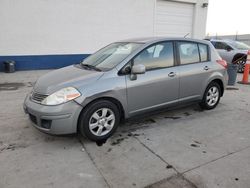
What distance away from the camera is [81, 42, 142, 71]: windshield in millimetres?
3639

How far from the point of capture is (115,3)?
35.8 feet

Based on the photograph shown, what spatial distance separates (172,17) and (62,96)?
10.9 m

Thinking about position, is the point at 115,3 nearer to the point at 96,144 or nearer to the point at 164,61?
the point at 164,61

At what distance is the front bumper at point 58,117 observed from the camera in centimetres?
304

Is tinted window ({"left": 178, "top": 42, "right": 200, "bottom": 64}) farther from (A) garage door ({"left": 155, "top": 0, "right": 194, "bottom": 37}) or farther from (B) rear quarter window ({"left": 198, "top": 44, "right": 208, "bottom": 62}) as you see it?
(A) garage door ({"left": 155, "top": 0, "right": 194, "bottom": 37})

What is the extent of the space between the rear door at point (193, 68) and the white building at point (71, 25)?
4.65m

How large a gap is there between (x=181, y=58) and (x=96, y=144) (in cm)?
220

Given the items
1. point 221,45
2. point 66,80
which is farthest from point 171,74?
point 221,45

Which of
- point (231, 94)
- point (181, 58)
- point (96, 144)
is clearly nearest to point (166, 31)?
point (231, 94)

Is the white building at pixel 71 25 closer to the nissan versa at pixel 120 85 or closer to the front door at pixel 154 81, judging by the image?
the nissan versa at pixel 120 85

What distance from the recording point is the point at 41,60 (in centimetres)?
1013

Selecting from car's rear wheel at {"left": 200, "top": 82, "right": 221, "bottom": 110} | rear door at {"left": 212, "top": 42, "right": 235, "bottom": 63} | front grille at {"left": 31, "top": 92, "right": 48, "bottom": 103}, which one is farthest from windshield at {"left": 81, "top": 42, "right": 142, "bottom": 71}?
rear door at {"left": 212, "top": 42, "right": 235, "bottom": 63}

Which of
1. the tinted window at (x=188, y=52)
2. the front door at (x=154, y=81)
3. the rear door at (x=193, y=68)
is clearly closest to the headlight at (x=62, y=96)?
the front door at (x=154, y=81)

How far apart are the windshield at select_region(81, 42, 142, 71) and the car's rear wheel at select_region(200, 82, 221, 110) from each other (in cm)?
191
